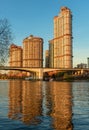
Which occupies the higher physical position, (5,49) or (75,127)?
(5,49)

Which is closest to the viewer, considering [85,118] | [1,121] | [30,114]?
[1,121]

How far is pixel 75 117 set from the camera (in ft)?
79.5

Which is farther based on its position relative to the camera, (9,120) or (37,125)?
(9,120)

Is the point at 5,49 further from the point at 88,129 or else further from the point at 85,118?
the point at 88,129

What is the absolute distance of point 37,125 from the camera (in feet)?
67.1

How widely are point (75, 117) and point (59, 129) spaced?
535cm

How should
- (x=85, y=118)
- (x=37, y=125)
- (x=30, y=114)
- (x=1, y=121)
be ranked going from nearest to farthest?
(x=37, y=125), (x=1, y=121), (x=85, y=118), (x=30, y=114)

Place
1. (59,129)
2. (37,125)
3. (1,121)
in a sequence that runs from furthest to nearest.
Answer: (1,121), (37,125), (59,129)

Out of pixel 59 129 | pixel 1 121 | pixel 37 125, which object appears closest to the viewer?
pixel 59 129

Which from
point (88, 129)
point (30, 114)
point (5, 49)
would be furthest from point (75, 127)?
point (5, 49)

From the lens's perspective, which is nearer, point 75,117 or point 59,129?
point 59,129

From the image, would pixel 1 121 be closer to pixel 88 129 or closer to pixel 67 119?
pixel 67 119

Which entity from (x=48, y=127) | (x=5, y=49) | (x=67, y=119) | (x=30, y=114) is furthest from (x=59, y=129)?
(x=5, y=49)

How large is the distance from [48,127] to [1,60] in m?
22.5
